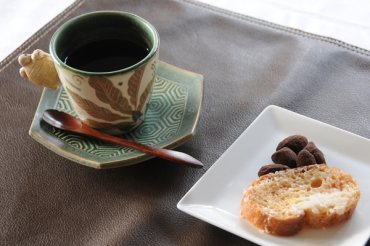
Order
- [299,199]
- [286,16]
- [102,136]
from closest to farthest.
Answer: [299,199], [102,136], [286,16]

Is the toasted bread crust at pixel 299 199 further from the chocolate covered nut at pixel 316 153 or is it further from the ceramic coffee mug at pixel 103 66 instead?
the ceramic coffee mug at pixel 103 66

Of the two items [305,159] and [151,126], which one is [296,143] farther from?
[151,126]

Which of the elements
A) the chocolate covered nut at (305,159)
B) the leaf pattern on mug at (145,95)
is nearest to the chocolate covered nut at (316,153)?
the chocolate covered nut at (305,159)

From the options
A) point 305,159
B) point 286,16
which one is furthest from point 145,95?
point 286,16

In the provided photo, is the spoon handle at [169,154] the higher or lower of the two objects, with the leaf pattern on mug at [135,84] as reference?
lower

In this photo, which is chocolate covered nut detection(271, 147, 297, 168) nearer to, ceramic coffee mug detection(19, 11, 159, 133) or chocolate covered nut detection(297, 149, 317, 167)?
chocolate covered nut detection(297, 149, 317, 167)

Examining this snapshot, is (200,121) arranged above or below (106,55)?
below
